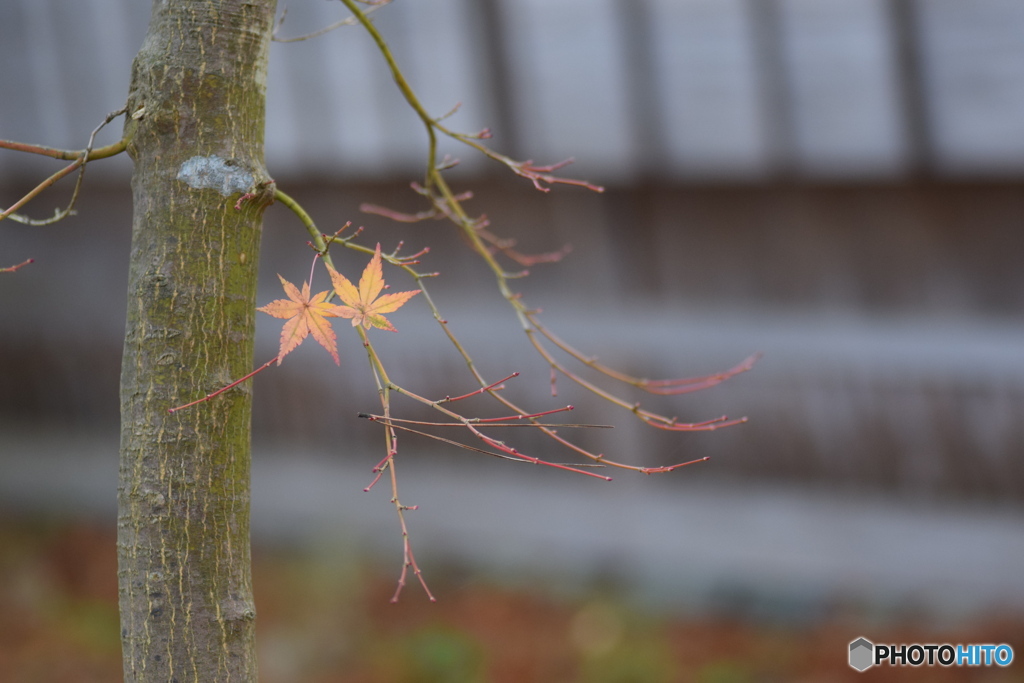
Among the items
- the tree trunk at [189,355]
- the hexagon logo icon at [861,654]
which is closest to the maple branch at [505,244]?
the tree trunk at [189,355]

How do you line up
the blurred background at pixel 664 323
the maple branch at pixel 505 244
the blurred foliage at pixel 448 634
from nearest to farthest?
the maple branch at pixel 505 244, the blurred background at pixel 664 323, the blurred foliage at pixel 448 634

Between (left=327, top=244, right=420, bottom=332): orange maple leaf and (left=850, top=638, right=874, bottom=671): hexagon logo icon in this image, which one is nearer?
(left=327, top=244, right=420, bottom=332): orange maple leaf

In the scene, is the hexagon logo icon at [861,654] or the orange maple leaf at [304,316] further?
the hexagon logo icon at [861,654]

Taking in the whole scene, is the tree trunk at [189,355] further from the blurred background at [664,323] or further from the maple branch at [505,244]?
the blurred background at [664,323]

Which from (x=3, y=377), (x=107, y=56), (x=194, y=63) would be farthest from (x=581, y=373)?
(x=3, y=377)

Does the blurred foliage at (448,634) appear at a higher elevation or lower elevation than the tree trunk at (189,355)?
lower

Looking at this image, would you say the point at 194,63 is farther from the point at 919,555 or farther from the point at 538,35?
the point at 919,555

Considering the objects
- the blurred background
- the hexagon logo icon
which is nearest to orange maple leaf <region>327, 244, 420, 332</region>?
the blurred background

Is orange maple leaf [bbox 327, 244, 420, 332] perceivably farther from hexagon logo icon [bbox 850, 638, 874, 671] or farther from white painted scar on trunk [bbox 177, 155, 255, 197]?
hexagon logo icon [bbox 850, 638, 874, 671]
